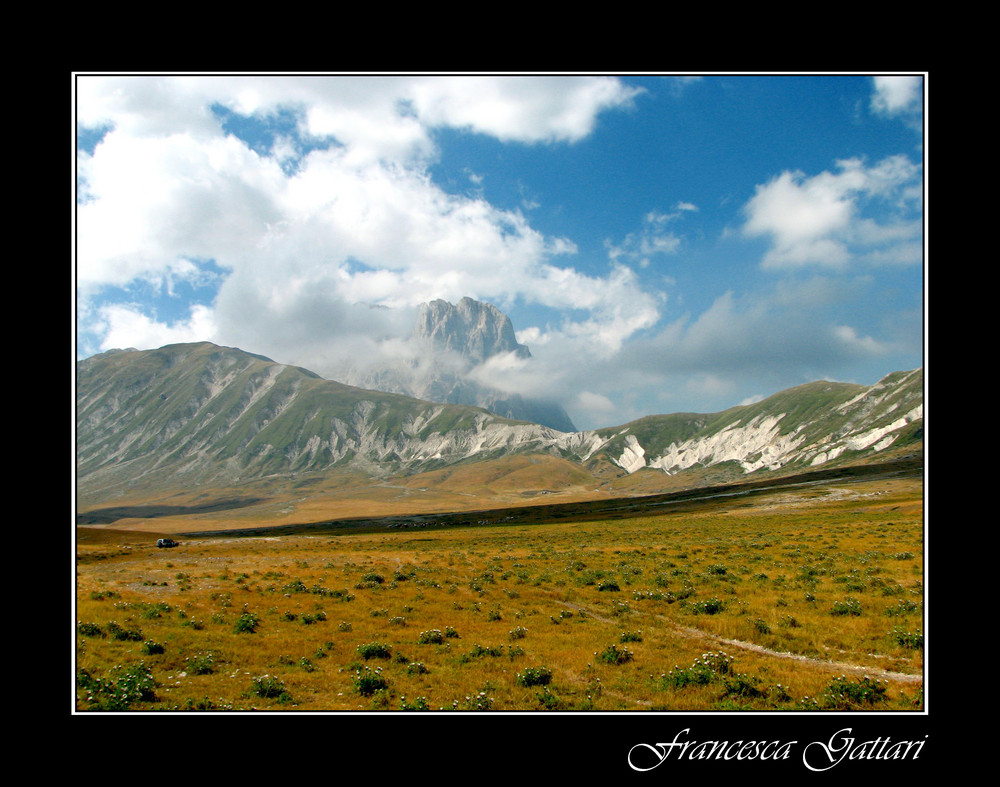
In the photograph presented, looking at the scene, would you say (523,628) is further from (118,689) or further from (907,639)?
(907,639)

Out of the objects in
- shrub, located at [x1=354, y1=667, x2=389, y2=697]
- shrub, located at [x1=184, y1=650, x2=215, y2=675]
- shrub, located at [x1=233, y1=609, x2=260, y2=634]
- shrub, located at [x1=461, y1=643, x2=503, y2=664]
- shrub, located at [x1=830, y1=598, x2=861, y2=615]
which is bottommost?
shrub, located at [x1=233, y1=609, x2=260, y2=634]

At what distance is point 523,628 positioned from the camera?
830 inches

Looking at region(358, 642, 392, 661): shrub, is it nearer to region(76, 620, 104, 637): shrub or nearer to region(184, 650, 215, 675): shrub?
region(184, 650, 215, 675): shrub

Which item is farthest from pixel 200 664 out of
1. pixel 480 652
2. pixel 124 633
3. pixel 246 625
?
pixel 480 652

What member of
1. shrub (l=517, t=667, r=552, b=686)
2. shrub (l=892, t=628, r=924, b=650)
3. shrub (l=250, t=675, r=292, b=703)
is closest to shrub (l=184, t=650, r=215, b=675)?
shrub (l=250, t=675, r=292, b=703)

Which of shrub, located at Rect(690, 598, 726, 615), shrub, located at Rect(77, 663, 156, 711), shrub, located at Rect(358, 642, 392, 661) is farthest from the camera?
shrub, located at Rect(690, 598, 726, 615)

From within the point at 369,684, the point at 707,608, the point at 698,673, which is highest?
the point at 698,673

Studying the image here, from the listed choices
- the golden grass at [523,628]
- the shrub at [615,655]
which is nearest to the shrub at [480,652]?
the golden grass at [523,628]

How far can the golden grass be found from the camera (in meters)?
14.2

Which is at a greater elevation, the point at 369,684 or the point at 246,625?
the point at 369,684

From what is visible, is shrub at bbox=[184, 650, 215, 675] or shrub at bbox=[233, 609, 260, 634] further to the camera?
shrub at bbox=[233, 609, 260, 634]

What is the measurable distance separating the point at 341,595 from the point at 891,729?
27.5m

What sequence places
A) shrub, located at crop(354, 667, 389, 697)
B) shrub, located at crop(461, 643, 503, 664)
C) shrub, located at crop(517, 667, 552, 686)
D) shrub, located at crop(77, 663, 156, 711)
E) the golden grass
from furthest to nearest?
shrub, located at crop(461, 643, 503, 664), shrub, located at crop(517, 667, 552, 686), shrub, located at crop(354, 667, 389, 697), the golden grass, shrub, located at crop(77, 663, 156, 711)
